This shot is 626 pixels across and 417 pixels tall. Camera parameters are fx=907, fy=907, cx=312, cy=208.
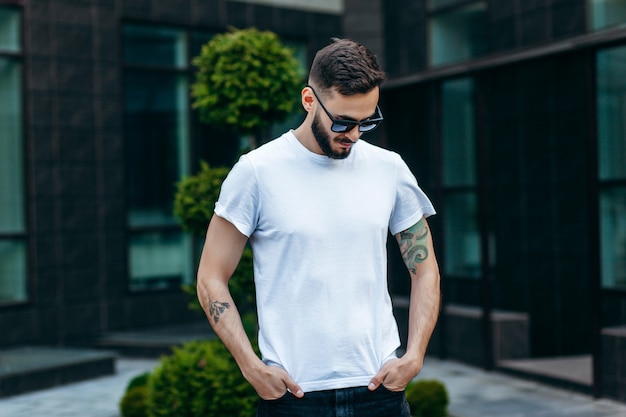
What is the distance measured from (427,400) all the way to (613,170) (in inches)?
125

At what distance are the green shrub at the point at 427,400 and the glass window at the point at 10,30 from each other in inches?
286

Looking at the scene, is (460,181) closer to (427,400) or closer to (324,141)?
(427,400)

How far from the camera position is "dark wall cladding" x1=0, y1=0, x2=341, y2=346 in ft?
39.8

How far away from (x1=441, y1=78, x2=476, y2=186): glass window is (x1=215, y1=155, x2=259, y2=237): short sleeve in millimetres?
9410

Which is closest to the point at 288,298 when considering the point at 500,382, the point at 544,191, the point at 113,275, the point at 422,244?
the point at 422,244

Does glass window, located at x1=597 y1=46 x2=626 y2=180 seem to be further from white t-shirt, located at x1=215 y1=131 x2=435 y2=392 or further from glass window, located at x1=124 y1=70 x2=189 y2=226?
white t-shirt, located at x1=215 y1=131 x2=435 y2=392

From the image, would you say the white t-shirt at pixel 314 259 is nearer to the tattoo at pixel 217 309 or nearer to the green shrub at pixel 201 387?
the tattoo at pixel 217 309

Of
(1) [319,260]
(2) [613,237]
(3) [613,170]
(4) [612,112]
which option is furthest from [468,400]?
(1) [319,260]

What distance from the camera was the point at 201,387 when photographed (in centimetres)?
691

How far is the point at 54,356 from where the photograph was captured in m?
11.0

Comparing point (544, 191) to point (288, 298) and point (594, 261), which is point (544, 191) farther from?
point (288, 298)

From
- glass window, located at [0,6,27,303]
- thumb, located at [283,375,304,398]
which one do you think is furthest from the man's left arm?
glass window, located at [0,6,27,303]

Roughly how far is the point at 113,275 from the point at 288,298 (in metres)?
10.3

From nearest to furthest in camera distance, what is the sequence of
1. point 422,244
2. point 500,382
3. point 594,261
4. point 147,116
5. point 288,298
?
point 288,298, point 422,244, point 594,261, point 500,382, point 147,116
